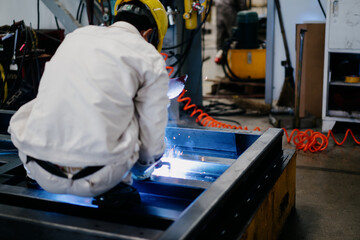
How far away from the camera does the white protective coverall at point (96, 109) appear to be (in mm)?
1312

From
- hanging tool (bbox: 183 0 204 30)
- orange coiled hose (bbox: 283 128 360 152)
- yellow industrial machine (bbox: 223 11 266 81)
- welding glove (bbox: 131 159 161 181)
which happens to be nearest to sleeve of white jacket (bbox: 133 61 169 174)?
welding glove (bbox: 131 159 161 181)

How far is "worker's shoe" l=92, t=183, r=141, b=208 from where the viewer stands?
1543 millimetres

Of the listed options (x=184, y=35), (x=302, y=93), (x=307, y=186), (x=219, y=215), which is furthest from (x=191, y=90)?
(x=219, y=215)

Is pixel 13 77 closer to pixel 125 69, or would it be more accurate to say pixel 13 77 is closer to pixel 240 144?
pixel 240 144

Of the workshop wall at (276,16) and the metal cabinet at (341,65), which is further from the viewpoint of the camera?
the workshop wall at (276,16)

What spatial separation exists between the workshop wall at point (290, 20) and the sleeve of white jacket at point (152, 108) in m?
3.55

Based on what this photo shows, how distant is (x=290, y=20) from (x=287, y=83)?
72 centimetres

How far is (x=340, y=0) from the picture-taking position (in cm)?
370

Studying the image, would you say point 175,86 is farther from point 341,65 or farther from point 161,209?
point 341,65

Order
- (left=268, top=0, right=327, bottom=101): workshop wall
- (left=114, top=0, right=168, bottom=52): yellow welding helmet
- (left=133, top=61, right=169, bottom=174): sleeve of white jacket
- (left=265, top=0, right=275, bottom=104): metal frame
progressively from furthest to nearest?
(left=265, top=0, right=275, bottom=104): metal frame, (left=268, top=0, right=327, bottom=101): workshop wall, (left=114, top=0, right=168, bottom=52): yellow welding helmet, (left=133, top=61, right=169, bottom=174): sleeve of white jacket

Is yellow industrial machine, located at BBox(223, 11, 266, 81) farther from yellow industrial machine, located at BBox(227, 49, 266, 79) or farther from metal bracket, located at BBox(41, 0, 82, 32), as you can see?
metal bracket, located at BBox(41, 0, 82, 32)

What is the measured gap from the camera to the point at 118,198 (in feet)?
5.10

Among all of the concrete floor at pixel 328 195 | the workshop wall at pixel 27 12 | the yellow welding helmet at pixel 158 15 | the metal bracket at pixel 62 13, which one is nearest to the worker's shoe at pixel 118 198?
the yellow welding helmet at pixel 158 15

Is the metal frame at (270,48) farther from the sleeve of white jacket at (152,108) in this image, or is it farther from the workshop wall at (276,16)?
the sleeve of white jacket at (152,108)
